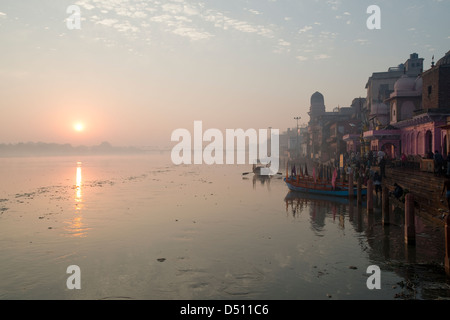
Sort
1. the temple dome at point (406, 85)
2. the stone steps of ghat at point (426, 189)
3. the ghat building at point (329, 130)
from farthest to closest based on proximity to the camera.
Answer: the ghat building at point (329, 130) < the temple dome at point (406, 85) < the stone steps of ghat at point (426, 189)

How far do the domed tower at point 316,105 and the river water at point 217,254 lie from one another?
90881mm

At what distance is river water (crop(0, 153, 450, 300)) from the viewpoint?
499 inches

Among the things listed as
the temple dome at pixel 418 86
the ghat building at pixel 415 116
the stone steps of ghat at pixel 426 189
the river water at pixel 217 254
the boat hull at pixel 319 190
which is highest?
the temple dome at pixel 418 86

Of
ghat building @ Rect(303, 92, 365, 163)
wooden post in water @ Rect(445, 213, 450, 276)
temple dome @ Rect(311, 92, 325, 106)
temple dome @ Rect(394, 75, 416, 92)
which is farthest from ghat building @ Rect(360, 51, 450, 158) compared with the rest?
temple dome @ Rect(311, 92, 325, 106)

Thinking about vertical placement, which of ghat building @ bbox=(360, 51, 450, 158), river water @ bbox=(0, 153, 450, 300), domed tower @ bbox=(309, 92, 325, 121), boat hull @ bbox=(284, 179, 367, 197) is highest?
domed tower @ bbox=(309, 92, 325, 121)

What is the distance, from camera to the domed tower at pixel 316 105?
4619 inches

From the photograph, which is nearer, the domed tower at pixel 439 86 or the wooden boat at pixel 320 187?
the domed tower at pixel 439 86

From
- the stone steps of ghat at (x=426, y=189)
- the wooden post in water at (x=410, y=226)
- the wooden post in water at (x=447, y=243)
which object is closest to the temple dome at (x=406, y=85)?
the stone steps of ghat at (x=426, y=189)

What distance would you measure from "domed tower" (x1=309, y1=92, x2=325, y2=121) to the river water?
9088 centimetres

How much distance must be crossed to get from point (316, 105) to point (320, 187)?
3352 inches

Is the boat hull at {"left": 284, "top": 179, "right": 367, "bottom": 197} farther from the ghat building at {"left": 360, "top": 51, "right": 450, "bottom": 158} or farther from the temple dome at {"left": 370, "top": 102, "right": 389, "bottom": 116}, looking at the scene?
the temple dome at {"left": 370, "top": 102, "right": 389, "bottom": 116}

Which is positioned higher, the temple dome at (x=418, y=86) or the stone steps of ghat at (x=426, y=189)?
the temple dome at (x=418, y=86)

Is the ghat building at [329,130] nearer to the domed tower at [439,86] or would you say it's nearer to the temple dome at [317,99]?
the temple dome at [317,99]

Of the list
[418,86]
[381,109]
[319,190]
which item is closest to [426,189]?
[319,190]
